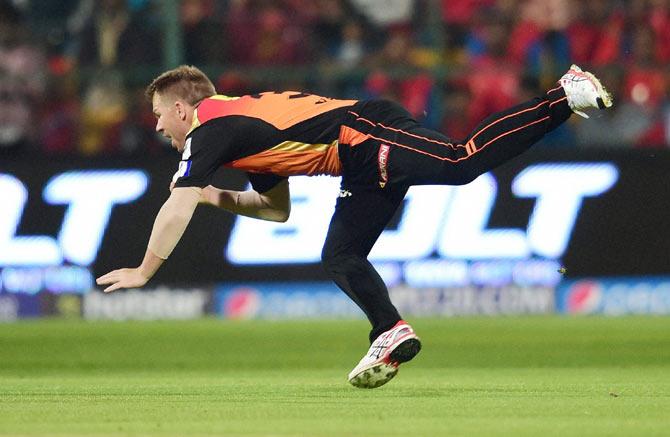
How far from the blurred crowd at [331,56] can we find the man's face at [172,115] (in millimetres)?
7232

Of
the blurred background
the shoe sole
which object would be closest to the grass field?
the shoe sole

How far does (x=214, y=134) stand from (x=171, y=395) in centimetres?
131

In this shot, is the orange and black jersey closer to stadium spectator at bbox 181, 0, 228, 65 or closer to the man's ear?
the man's ear

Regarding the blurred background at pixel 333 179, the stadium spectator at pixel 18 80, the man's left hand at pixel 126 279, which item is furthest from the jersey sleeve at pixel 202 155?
the stadium spectator at pixel 18 80

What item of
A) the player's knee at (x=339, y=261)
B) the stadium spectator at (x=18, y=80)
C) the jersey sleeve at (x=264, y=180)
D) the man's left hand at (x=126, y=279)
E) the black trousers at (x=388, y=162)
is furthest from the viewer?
the stadium spectator at (x=18, y=80)


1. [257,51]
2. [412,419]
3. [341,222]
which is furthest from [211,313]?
[412,419]

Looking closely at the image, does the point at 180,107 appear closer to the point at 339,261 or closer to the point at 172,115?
the point at 172,115

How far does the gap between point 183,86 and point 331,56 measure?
25.5ft

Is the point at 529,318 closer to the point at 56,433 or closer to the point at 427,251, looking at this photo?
the point at 427,251

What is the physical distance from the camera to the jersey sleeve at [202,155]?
691 cm

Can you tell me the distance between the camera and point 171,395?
7.21 meters

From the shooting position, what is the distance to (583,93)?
6.93m

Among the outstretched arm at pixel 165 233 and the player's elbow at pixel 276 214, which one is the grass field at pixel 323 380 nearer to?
the outstretched arm at pixel 165 233

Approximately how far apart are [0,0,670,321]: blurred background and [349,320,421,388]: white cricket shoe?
20.1 feet
